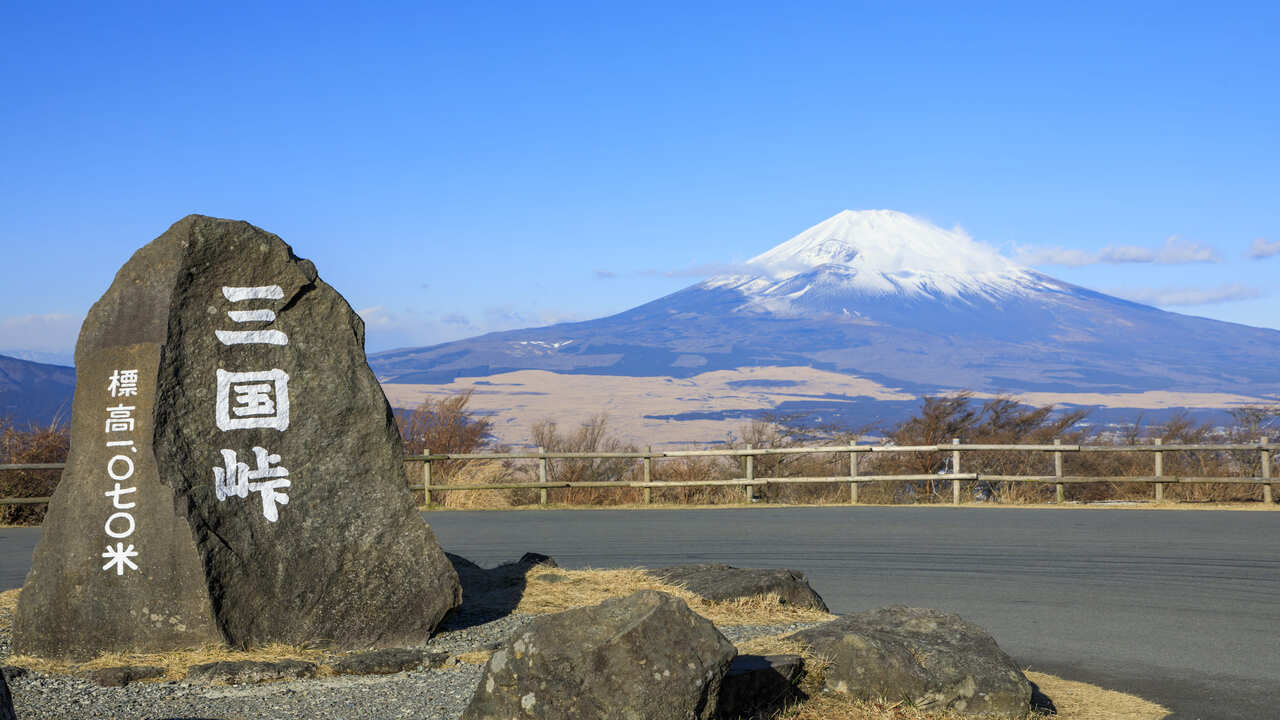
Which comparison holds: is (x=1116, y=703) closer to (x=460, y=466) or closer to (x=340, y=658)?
(x=340, y=658)

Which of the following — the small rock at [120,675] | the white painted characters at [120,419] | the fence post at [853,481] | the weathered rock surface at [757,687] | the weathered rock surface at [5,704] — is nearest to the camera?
the weathered rock surface at [5,704]

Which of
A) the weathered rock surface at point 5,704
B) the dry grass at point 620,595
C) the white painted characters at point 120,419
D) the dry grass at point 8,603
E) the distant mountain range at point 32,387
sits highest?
the distant mountain range at point 32,387

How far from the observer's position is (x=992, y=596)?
992cm

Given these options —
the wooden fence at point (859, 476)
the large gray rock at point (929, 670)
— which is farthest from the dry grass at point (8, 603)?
the wooden fence at point (859, 476)

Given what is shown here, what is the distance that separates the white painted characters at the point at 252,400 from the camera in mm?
7234

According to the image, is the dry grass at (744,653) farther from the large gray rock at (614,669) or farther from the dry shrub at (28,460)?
the dry shrub at (28,460)

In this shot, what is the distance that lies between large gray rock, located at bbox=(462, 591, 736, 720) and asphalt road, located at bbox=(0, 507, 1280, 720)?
111 inches

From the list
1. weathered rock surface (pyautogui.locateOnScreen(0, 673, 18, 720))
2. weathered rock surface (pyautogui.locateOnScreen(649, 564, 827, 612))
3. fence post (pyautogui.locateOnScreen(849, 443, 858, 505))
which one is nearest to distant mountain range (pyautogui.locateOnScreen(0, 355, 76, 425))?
fence post (pyautogui.locateOnScreen(849, 443, 858, 505))

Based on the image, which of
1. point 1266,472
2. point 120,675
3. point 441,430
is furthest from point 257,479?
point 441,430

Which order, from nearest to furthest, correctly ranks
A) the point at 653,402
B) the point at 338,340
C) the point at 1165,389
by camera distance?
the point at 338,340 → the point at 653,402 → the point at 1165,389

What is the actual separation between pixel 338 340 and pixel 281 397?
521 mm

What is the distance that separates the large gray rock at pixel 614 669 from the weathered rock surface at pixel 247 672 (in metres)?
1.75

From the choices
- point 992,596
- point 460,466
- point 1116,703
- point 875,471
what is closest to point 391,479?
point 1116,703

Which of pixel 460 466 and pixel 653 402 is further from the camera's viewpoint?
pixel 653 402
